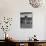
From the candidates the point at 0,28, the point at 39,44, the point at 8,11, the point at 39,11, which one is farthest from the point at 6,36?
the point at 39,11

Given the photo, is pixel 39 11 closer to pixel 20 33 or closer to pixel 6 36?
pixel 20 33

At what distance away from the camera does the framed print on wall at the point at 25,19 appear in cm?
368

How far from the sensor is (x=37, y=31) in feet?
12.0

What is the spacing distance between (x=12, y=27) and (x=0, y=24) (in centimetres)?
A: 40

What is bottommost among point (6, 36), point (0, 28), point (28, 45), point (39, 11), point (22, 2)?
point (28, 45)

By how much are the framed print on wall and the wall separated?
0.32 feet

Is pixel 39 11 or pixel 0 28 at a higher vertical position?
pixel 39 11

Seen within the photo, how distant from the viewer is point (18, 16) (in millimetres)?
3697

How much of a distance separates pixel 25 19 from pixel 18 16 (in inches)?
9.7

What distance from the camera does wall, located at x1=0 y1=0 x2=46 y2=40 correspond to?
3.65 m

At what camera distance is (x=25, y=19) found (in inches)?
145

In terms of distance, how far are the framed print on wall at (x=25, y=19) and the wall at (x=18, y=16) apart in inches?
3.8

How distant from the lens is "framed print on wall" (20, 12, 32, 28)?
3678mm

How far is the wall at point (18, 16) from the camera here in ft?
12.0
